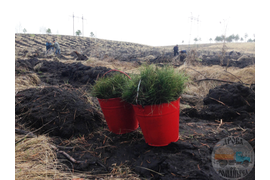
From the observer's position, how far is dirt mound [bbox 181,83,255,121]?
333 cm

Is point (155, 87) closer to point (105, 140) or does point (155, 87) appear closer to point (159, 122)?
point (159, 122)

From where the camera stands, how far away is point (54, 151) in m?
2.22

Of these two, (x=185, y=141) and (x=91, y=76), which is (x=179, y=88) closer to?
(x=185, y=141)

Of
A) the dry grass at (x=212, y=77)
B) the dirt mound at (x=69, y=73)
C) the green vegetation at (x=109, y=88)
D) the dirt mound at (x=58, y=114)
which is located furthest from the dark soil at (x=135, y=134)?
the dirt mound at (x=69, y=73)

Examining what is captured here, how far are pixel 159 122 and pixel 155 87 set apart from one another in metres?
0.42

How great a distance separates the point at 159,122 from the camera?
6.78 feet

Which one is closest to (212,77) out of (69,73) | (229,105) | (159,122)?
(229,105)

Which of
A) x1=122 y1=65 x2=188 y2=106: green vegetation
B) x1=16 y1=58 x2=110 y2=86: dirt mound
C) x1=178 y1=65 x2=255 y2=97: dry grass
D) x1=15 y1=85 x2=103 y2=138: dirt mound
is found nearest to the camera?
x1=122 y1=65 x2=188 y2=106: green vegetation

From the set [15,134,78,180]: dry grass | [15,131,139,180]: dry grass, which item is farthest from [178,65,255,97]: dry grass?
[15,134,78,180]: dry grass

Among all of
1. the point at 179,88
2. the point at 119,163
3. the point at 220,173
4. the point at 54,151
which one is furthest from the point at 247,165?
the point at 54,151

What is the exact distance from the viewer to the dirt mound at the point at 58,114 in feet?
9.08
